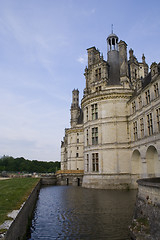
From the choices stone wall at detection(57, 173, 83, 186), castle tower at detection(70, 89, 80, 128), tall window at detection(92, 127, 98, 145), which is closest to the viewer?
tall window at detection(92, 127, 98, 145)

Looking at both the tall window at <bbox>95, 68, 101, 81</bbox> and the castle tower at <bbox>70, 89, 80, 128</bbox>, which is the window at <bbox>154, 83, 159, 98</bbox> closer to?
the tall window at <bbox>95, 68, 101, 81</bbox>

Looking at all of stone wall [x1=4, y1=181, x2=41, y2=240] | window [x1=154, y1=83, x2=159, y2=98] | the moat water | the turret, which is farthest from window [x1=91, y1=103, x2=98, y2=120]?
the turret

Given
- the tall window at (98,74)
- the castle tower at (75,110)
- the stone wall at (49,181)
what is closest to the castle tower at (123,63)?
the tall window at (98,74)

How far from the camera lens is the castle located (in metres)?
25.0

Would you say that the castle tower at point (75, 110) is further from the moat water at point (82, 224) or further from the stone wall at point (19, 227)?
the stone wall at point (19, 227)

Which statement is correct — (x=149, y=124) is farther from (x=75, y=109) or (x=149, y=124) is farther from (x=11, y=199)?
(x=75, y=109)

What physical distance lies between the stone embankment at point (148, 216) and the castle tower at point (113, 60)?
25807 millimetres

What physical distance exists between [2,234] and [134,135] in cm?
2552

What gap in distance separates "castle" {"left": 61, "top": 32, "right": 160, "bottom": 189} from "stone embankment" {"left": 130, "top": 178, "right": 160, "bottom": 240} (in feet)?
42.7

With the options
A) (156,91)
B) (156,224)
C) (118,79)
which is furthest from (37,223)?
(118,79)

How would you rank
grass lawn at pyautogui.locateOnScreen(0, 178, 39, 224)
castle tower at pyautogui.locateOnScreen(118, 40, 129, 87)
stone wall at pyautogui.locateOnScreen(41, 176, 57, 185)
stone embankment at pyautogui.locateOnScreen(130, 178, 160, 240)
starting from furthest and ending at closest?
stone wall at pyautogui.locateOnScreen(41, 176, 57, 185) → castle tower at pyautogui.locateOnScreen(118, 40, 129, 87) → grass lawn at pyautogui.locateOnScreen(0, 178, 39, 224) → stone embankment at pyautogui.locateOnScreen(130, 178, 160, 240)

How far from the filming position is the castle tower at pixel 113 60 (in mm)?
34503

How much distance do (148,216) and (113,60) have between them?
32.2 metres

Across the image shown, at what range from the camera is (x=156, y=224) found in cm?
845
